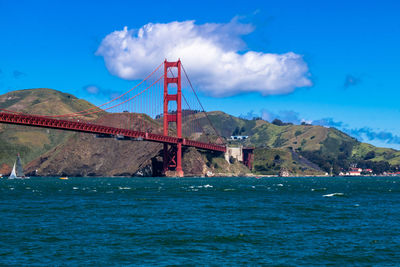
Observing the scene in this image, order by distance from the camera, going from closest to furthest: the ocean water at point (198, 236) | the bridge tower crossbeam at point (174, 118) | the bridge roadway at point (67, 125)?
the ocean water at point (198, 236)
the bridge roadway at point (67, 125)
the bridge tower crossbeam at point (174, 118)

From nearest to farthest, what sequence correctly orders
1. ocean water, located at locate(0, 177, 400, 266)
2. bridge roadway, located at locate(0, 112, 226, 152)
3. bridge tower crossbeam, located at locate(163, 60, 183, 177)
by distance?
ocean water, located at locate(0, 177, 400, 266) < bridge roadway, located at locate(0, 112, 226, 152) < bridge tower crossbeam, located at locate(163, 60, 183, 177)

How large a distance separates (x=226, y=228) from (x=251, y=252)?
9.60 metres

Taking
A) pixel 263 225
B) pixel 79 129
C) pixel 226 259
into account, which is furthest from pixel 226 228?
pixel 79 129

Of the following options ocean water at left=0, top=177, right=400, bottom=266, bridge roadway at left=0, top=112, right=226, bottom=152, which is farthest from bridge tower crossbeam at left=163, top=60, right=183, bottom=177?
ocean water at left=0, top=177, right=400, bottom=266

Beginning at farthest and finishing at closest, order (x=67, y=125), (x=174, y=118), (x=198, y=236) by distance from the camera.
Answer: (x=174, y=118)
(x=67, y=125)
(x=198, y=236)

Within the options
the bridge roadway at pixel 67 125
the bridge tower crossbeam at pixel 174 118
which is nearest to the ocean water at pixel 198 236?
the bridge roadway at pixel 67 125

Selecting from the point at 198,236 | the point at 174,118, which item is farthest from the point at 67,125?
the point at 198,236

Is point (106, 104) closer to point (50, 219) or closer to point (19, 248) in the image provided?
point (50, 219)

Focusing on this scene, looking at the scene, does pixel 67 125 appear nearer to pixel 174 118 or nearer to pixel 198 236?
pixel 174 118

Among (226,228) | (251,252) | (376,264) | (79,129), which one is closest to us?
(376,264)

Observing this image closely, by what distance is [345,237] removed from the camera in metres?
36.5

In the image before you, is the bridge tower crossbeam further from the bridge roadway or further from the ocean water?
the ocean water

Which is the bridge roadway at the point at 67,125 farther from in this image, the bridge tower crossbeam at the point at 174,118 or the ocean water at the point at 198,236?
the ocean water at the point at 198,236

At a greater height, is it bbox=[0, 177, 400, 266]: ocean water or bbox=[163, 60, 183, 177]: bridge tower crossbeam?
bbox=[163, 60, 183, 177]: bridge tower crossbeam
